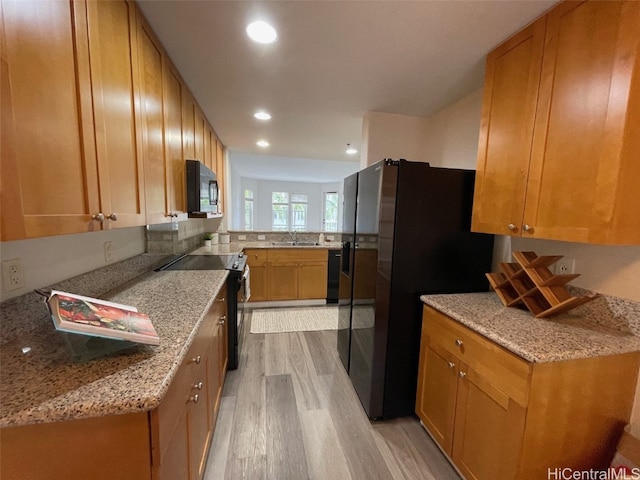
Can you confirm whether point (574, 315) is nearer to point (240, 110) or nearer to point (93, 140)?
point (93, 140)

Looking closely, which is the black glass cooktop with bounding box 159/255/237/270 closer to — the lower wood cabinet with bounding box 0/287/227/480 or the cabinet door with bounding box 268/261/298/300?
the cabinet door with bounding box 268/261/298/300

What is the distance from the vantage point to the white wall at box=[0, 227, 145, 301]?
1.01 m

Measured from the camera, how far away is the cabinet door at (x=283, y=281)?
385 centimetres

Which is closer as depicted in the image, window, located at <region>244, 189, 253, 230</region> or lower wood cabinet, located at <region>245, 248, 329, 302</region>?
lower wood cabinet, located at <region>245, 248, 329, 302</region>

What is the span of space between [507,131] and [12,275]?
231 centimetres

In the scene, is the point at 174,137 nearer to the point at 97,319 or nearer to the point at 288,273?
the point at 97,319

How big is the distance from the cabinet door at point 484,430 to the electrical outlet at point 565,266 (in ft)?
2.55

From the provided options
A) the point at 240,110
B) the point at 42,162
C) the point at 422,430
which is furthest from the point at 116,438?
the point at 240,110

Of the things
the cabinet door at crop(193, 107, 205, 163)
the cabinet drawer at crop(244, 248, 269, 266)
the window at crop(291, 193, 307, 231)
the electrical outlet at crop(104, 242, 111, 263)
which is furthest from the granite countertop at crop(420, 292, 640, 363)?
the window at crop(291, 193, 307, 231)

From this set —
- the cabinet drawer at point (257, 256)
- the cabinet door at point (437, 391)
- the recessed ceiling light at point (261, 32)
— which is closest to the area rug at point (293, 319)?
the cabinet drawer at point (257, 256)

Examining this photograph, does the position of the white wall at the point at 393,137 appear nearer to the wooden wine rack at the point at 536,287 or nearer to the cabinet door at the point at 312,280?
the wooden wine rack at the point at 536,287

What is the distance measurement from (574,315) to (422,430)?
115 cm

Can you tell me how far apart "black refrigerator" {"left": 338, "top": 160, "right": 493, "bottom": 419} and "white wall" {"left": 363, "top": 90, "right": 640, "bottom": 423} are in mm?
329

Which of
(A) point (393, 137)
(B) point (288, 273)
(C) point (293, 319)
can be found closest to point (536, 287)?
(A) point (393, 137)
